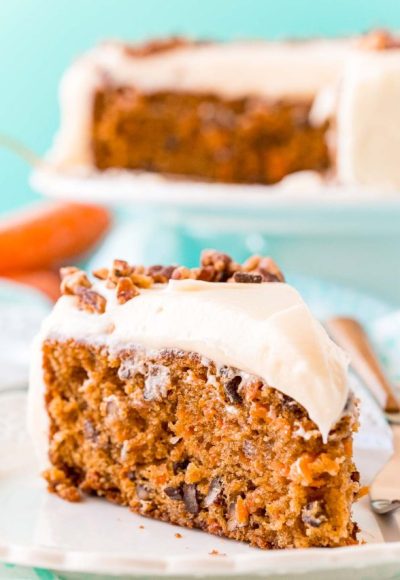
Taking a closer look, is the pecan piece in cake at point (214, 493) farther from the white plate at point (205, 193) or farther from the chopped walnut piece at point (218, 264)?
the white plate at point (205, 193)

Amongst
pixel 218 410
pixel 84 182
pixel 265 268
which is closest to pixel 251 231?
pixel 84 182

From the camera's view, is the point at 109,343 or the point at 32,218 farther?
the point at 32,218

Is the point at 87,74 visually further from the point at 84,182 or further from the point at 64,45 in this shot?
the point at 64,45

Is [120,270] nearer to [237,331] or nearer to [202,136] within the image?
[237,331]

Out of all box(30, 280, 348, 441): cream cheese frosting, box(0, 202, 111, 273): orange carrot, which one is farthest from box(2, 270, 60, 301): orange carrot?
box(30, 280, 348, 441): cream cheese frosting

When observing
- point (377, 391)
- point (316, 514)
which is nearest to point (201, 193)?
point (377, 391)
